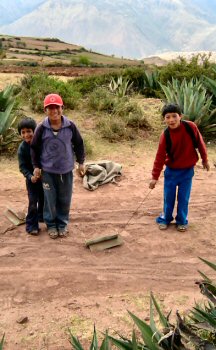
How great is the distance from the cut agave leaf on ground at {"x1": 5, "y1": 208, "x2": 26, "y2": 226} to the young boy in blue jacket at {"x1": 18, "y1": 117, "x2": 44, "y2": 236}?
20 centimetres

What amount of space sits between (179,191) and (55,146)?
4.67 ft

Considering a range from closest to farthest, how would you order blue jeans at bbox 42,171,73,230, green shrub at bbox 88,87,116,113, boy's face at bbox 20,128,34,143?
boy's face at bbox 20,128,34,143 → blue jeans at bbox 42,171,73,230 → green shrub at bbox 88,87,116,113

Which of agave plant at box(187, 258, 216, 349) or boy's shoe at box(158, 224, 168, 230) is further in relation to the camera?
boy's shoe at box(158, 224, 168, 230)

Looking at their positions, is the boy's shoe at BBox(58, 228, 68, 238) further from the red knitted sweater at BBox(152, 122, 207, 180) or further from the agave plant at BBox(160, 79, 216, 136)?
the agave plant at BBox(160, 79, 216, 136)

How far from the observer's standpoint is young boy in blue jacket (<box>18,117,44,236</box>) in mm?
4148

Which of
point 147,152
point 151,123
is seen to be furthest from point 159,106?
point 147,152

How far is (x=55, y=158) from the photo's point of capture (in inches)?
162

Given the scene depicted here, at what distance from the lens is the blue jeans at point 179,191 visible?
14.9ft

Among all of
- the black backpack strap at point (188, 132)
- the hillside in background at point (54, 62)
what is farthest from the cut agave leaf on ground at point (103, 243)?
the hillside in background at point (54, 62)

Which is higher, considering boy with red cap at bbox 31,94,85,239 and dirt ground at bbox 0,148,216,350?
boy with red cap at bbox 31,94,85,239

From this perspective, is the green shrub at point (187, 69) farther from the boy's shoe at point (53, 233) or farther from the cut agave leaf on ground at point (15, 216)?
the boy's shoe at point (53, 233)

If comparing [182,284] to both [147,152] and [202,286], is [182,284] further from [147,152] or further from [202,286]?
[147,152]

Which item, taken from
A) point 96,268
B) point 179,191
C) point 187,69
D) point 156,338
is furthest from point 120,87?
point 156,338

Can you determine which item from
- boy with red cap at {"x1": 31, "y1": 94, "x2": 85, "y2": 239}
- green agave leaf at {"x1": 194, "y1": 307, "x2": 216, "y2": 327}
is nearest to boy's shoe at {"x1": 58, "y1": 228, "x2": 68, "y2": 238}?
boy with red cap at {"x1": 31, "y1": 94, "x2": 85, "y2": 239}
